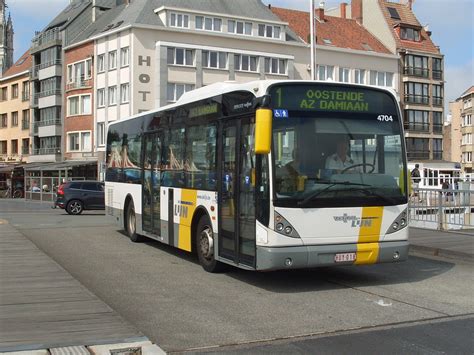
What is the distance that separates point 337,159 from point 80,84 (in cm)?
5316

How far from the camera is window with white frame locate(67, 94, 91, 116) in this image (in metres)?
57.5

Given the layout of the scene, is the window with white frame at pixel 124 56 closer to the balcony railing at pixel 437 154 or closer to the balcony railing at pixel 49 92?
the balcony railing at pixel 49 92

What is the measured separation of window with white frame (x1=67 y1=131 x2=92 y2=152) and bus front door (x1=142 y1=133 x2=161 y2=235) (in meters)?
44.8

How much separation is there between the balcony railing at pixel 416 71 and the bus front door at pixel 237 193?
62131mm

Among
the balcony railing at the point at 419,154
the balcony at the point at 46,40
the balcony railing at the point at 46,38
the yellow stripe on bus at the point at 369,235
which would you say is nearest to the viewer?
the yellow stripe on bus at the point at 369,235

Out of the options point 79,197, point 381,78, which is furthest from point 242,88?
point 381,78

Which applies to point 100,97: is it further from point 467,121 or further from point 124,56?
point 467,121

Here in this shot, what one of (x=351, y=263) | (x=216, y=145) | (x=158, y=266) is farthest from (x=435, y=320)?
(x=158, y=266)

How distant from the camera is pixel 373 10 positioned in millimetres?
70500

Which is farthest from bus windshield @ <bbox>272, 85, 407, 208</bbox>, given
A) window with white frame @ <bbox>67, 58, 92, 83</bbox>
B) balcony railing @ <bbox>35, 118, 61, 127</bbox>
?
balcony railing @ <bbox>35, 118, 61, 127</bbox>

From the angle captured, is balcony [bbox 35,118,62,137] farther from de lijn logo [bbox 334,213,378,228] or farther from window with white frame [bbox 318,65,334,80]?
de lijn logo [bbox 334,213,378,228]

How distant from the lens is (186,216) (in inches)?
430

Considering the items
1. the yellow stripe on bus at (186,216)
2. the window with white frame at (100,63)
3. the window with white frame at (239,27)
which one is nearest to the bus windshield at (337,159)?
the yellow stripe on bus at (186,216)

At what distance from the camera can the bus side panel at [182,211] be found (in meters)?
9.89
